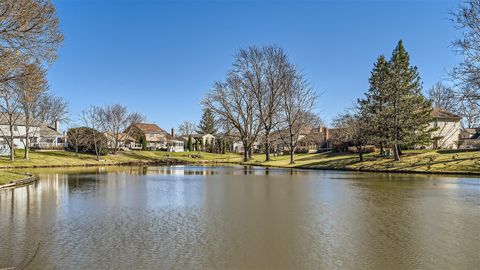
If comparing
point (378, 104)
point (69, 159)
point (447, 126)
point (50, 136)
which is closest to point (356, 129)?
point (378, 104)

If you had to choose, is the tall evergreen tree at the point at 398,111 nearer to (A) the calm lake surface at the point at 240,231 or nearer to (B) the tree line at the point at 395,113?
(B) the tree line at the point at 395,113

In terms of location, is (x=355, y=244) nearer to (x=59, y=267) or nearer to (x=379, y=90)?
(x=59, y=267)

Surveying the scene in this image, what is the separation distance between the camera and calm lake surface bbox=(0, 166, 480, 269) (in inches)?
325

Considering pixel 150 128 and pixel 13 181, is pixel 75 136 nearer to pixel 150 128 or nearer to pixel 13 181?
pixel 13 181

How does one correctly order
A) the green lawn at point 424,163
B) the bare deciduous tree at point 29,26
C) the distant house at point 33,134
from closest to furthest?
the bare deciduous tree at point 29,26 → the green lawn at point 424,163 → the distant house at point 33,134

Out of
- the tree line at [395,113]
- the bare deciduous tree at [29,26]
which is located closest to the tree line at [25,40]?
the bare deciduous tree at [29,26]

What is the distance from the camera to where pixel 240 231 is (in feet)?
36.2

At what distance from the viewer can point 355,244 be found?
9.64 meters

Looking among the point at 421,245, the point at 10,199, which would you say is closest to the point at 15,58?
the point at 10,199

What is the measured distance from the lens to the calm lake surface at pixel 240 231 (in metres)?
8.25

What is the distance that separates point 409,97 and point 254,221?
1376 inches

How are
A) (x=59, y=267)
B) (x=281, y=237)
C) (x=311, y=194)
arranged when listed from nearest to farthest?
A: (x=59, y=267) → (x=281, y=237) → (x=311, y=194)

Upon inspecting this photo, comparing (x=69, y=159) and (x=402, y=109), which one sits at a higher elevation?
(x=402, y=109)

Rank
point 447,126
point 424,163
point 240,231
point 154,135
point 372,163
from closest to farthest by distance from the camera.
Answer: point 240,231
point 424,163
point 372,163
point 447,126
point 154,135
